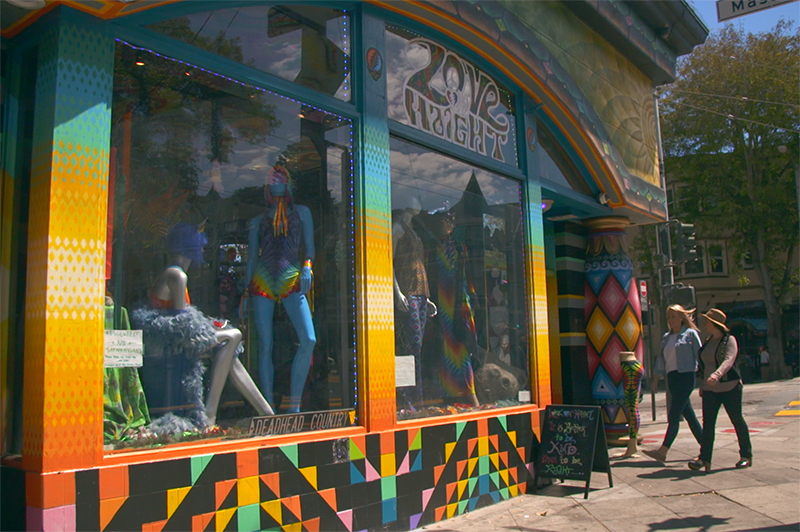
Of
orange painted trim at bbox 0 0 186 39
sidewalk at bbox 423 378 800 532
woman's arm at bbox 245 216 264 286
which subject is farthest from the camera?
sidewalk at bbox 423 378 800 532

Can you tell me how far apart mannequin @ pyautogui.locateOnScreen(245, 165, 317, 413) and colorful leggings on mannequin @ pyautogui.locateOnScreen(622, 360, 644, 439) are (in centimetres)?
575

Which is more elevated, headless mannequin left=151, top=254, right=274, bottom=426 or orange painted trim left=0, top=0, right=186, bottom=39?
orange painted trim left=0, top=0, right=186, bottom=39

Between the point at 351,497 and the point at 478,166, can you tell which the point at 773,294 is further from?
the point at 351,497

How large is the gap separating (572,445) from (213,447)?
4.35m

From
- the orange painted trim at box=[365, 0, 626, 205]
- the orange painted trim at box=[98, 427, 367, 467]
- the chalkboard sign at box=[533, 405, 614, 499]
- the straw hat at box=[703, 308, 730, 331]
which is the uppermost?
the orange painted trim at box=[365, 0, 626, 205]

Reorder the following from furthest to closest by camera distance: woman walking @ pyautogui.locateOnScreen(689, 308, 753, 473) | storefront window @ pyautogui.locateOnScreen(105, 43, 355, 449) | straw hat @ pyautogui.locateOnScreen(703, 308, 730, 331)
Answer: straw hat @ pyautogui.locateOnScreen(703, 308, 730, 331), woman walking @ pyautogui.locateOnScreen(689, 308, 753, 473), storefront window @ pyautogui.locateOnScreen(105, 43, 355, 449)

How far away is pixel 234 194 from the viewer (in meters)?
5.34

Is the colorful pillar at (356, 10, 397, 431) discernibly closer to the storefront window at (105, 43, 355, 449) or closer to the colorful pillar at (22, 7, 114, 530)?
the storefront window at (105, 43, 355, 449)

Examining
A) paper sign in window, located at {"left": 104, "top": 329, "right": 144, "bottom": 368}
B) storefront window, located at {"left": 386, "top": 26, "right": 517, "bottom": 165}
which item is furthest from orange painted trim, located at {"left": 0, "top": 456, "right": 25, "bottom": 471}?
storefront window, located at {"left": 386, "top": 26, "right": 517, "bottom": 165}

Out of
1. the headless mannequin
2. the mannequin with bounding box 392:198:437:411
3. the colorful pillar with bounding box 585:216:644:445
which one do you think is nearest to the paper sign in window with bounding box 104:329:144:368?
the headless mannequin

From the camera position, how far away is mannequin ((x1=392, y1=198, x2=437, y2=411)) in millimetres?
6203

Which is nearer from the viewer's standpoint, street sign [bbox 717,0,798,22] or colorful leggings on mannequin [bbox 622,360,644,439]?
street sign [bbox 717,0,798,22]

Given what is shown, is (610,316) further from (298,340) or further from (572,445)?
(298,340)

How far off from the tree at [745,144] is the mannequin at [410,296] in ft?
76.6
